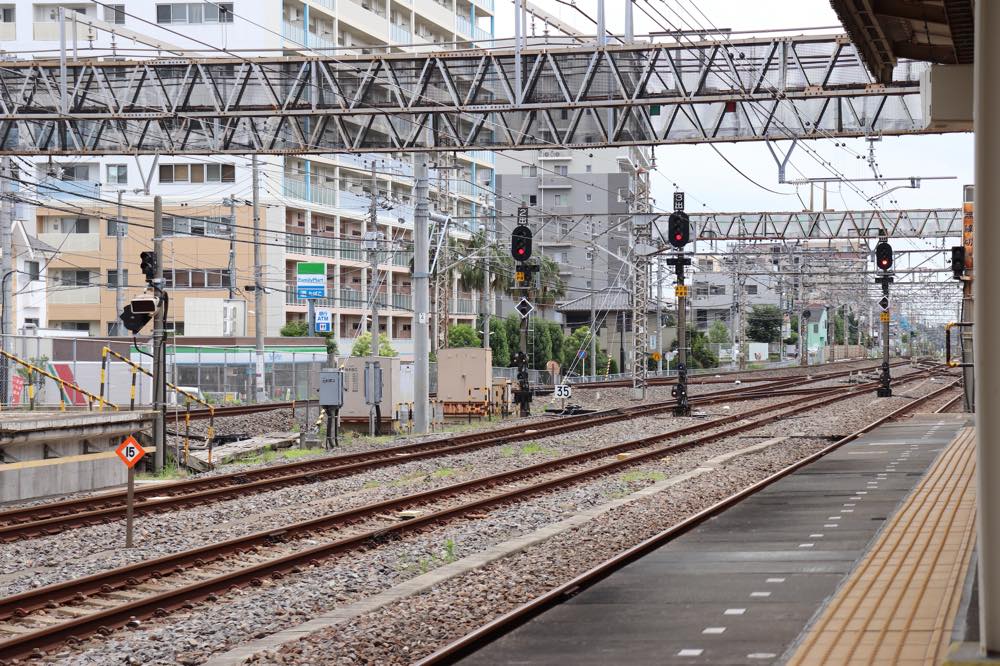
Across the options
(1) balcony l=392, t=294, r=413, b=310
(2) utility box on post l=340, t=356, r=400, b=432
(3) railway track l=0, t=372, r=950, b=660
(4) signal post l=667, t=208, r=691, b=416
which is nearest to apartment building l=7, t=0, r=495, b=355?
(1) balcony l=392, t=294, r=413, b=310

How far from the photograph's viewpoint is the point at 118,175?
69.6 metres

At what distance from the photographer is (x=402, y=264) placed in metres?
78.9

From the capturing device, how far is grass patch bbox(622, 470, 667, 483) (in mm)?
21719

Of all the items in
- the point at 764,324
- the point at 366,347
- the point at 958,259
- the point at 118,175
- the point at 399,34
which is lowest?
the point at 366,347

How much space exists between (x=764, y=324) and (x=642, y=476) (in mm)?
114849

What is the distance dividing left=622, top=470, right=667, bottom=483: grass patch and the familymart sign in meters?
34.8

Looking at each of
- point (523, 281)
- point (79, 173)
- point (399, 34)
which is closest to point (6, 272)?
point (523, 281)

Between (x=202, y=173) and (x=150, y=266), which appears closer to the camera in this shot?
(x=150, y=266)

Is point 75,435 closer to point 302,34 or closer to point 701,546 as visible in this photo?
point 701,546

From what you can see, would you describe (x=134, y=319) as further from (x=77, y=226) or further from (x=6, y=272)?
(x=77, y=226)

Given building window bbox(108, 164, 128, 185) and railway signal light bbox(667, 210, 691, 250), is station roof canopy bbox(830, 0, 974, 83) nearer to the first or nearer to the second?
railway signal light bbox(667, 210, 691, 250)

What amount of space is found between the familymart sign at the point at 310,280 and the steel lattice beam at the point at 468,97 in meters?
27.6

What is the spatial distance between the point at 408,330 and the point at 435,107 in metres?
56.0

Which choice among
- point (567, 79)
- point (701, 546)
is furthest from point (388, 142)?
point (701, 546)
